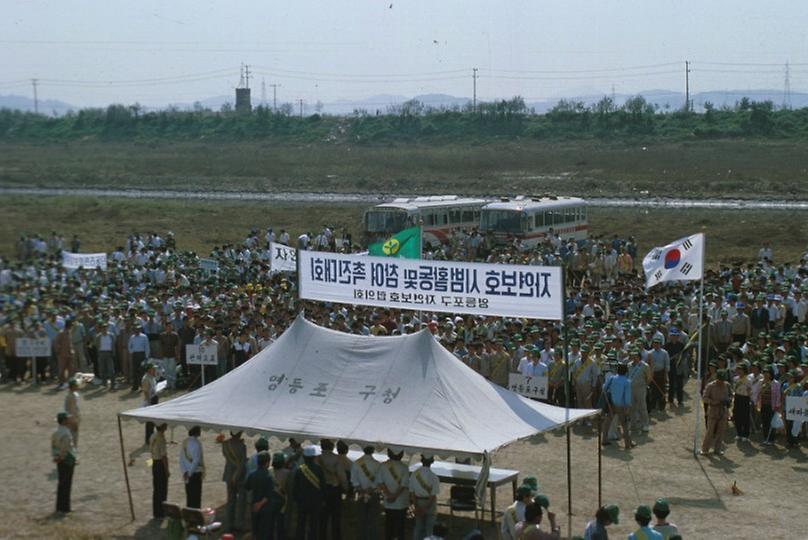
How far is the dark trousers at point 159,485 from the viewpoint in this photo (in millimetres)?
14133

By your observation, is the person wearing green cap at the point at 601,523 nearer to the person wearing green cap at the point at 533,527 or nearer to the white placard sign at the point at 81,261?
the person wearing green cap at the point at 533,527

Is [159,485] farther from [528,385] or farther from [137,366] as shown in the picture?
[137,366]

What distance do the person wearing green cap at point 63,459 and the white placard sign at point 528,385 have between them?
7.73 m

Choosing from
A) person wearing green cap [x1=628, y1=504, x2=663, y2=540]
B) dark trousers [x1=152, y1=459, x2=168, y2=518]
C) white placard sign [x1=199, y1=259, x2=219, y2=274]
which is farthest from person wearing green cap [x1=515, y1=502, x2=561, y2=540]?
white placard sign [x1=199, y1=259, x2=219, y2=274]

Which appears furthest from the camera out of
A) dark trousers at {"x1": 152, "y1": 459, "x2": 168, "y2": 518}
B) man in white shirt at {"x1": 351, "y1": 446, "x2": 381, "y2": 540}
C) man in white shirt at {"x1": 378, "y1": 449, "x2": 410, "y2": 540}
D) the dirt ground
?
dark trousers at {"x1": 152, "y1": 459, "x2": 168, "y2": 518}

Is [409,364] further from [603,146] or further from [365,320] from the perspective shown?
[603,146]

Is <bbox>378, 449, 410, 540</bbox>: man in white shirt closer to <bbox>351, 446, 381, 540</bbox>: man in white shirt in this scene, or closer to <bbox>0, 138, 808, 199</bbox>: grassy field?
<bbox>351, 446, 381, 540</bbox>: man in white shirt

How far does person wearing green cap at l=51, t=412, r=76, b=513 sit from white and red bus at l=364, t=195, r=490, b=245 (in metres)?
26.8

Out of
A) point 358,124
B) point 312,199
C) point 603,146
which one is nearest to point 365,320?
point 312,199

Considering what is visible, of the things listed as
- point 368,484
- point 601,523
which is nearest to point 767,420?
point 368,484

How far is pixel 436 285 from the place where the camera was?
14984 millimetres

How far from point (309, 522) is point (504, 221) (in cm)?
2795

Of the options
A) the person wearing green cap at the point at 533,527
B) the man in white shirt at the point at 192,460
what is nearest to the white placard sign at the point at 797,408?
the person wearing green cap at the point at 533,527

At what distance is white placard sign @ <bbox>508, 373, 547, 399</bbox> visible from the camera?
18.7m
